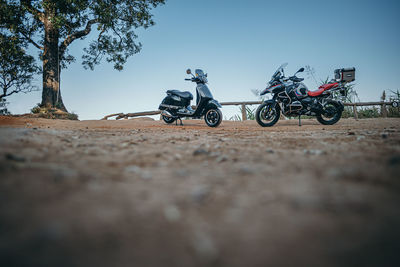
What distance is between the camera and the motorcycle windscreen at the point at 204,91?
787 centimetres

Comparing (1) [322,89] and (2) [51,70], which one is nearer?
(1) [322,89]

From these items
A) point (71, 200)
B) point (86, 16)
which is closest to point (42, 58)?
point (86, 16)

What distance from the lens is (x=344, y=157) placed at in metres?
2.04

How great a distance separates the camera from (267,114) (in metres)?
7.55

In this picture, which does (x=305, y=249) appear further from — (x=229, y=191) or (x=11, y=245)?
(x=11, y=245)

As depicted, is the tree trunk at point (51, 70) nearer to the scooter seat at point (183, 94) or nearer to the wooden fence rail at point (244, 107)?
the wooden fence rail at point (244, 107)

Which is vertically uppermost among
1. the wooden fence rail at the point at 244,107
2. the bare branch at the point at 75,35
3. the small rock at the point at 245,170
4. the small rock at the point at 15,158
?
the bare branch at the point at 75,35

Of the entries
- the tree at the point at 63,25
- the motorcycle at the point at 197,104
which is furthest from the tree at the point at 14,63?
the motorcycle at the point at 197,104

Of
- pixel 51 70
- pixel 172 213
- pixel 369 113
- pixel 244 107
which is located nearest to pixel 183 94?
pixel 244 107

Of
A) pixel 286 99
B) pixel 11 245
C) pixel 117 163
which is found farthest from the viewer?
pixel 286 99

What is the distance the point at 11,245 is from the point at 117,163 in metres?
1.10

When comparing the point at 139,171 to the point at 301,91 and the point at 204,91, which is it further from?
the point at 301,91

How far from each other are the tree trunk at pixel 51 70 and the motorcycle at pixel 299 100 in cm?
1105

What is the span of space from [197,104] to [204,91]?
547 millimetres
